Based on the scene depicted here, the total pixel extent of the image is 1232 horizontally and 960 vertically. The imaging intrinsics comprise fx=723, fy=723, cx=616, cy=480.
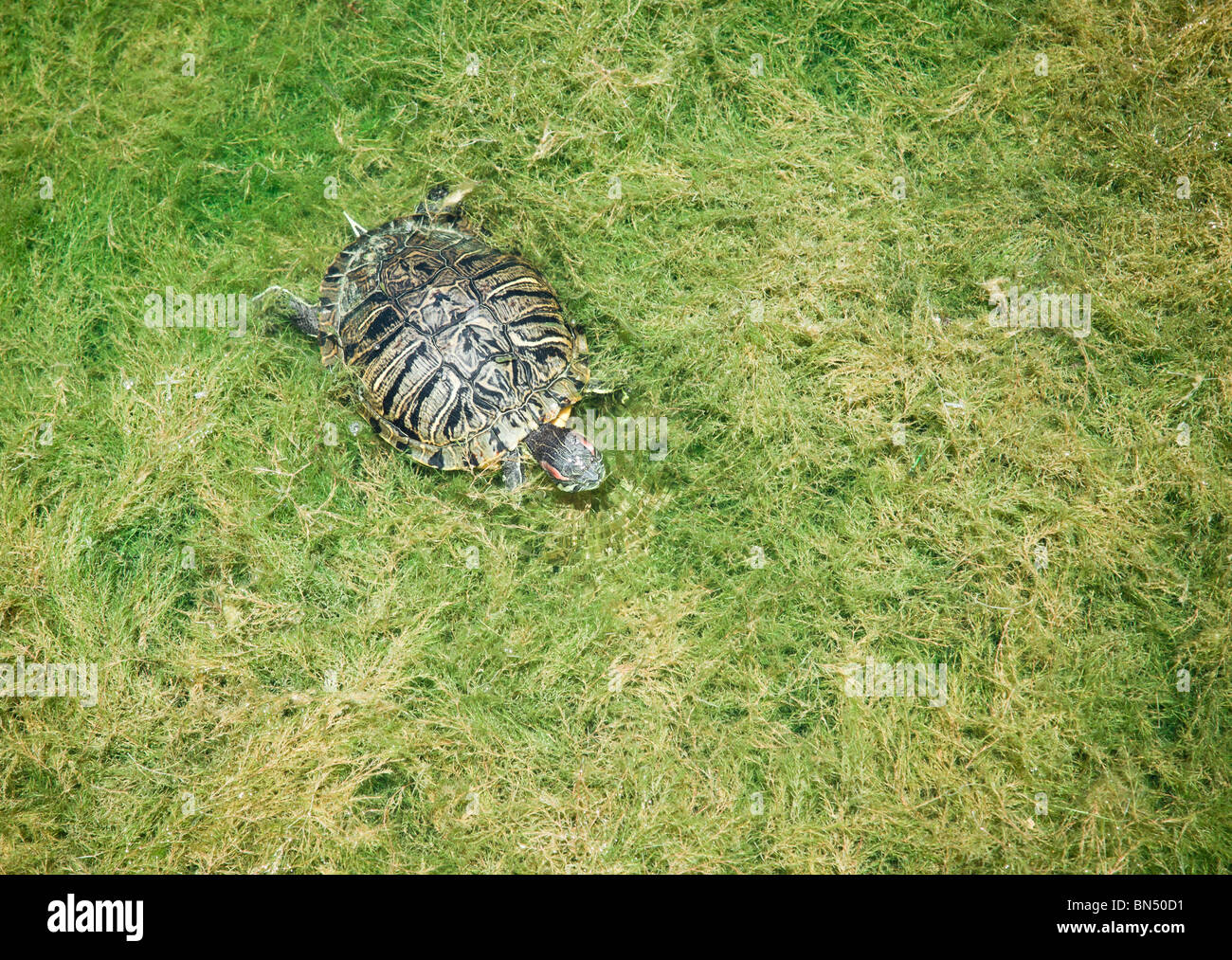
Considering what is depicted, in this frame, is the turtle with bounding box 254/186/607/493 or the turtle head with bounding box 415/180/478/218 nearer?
the turtle with bounding box 254/186/607/493

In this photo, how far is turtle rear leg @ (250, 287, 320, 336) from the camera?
13.3 feet

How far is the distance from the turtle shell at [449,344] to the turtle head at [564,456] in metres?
0.08

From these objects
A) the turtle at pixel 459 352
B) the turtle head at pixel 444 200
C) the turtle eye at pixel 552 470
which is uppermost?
the turtle head at pixel 444 200

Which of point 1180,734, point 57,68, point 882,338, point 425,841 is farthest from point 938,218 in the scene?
point 57,68

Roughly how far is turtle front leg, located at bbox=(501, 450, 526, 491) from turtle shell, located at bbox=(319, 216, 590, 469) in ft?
0.15

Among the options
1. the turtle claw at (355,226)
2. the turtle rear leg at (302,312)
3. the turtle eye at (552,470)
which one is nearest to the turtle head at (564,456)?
the turtle eye at (552,470)

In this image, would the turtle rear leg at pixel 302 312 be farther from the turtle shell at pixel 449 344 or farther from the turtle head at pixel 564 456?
the turtle head at pixel 564 456

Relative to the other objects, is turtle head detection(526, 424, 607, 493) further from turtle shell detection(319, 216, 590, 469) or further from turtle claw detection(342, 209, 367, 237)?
turtle claw detection(342, 209, 367, 237)

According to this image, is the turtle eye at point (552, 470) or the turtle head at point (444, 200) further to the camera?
the turtle head at point (444, 200)

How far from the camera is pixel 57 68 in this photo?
4.15 metres

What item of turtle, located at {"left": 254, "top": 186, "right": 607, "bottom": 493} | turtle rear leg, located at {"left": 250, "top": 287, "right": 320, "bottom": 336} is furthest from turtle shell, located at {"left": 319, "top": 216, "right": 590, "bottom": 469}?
turtle rear leg, located at {"left": 250, "top": 287, "right": 320, "bottom": 336}

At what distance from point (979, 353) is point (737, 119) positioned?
1.93 m

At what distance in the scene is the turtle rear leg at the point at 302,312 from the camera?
4.05 metres

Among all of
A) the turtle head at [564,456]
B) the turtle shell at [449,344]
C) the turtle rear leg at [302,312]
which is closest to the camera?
the turtle shell at [449,344]
